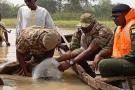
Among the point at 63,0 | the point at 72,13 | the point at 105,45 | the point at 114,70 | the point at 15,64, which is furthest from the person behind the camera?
the point at 63,0

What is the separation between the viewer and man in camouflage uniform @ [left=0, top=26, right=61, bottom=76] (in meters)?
7.27

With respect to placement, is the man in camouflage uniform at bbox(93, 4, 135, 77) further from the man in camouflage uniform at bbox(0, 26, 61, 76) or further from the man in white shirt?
the man in white shirt

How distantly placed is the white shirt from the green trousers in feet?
8.99

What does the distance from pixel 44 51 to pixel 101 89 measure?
1705 mm

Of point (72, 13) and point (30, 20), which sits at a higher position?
point (30, 20)

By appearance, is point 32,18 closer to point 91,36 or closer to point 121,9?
point 91,36

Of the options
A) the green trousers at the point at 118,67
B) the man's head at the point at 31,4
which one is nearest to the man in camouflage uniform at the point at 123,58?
the green trousers at the point at 118,67

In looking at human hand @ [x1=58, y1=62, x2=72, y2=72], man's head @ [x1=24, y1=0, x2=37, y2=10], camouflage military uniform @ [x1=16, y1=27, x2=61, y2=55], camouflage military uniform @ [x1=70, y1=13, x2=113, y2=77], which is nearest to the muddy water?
human hand @ [x1=58, y1=62, x2=72, y2=72]

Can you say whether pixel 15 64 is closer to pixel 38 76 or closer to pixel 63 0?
pixel 38 76

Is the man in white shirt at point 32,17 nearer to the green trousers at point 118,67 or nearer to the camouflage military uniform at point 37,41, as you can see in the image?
the camouflage military uniform at point 37,41

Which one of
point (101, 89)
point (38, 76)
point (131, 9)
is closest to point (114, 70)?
point (101, 89)

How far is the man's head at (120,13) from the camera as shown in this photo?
5836 mm

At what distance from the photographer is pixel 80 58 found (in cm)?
729

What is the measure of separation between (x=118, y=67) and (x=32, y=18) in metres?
2.97
